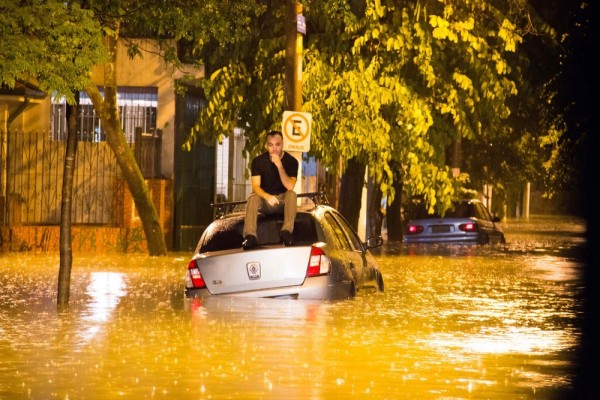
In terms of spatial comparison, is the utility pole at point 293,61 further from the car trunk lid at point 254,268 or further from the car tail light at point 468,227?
the car tail light at point 468,227

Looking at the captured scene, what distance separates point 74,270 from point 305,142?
503 cm

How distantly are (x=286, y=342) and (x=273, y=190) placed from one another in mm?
4726

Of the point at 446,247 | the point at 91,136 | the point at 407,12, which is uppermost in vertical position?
the point at 407,12

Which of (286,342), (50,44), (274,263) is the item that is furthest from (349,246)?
(286,342)

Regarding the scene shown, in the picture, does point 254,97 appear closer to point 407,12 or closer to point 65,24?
point 407,12

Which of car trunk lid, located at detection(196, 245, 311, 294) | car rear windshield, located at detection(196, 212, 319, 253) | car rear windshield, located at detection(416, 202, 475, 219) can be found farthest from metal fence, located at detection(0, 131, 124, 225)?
car trunk lid, located at detection(196, 245, 311, 294)

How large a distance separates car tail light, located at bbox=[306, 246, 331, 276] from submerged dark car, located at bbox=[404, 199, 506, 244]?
69.6 feet

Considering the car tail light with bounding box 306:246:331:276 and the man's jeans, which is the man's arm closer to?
the man's jeans

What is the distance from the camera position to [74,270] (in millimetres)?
25578

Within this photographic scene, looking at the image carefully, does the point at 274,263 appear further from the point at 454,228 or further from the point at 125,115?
the point at 454,228

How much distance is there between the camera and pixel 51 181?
108 ft

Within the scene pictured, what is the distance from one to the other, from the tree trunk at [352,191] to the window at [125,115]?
16.0ft

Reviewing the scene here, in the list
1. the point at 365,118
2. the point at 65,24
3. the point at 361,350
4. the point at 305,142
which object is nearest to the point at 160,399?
the point at 361,350

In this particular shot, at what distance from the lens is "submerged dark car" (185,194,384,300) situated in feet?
55.7
